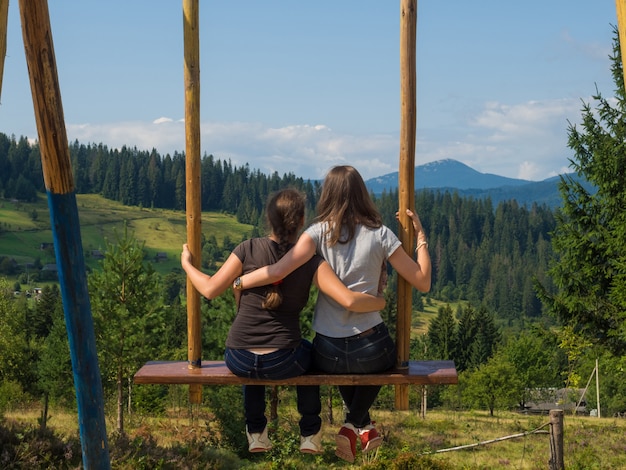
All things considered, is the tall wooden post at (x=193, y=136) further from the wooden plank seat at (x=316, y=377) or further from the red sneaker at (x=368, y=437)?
the red sneaker at (x=368, y=437)

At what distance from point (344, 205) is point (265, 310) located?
89 centimetres

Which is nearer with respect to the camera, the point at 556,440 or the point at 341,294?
the point at 341,294

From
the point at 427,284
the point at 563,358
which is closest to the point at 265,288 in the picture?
the point at 427,284

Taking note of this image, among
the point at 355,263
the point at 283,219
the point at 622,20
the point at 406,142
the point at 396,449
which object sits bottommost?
the point at 396,449

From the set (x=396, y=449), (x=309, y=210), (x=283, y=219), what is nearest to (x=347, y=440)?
(x=283, y=219)

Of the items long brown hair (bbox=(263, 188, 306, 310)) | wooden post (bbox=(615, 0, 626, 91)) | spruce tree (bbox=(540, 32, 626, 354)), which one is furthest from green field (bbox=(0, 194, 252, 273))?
wooden post (bbox=(615, 0, 626, 91))

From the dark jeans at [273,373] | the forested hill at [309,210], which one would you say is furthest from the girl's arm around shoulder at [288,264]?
the forested hill at [309,210]

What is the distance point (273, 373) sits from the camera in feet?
18.6

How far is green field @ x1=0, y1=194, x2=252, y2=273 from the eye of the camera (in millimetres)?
144000

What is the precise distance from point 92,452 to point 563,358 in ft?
281

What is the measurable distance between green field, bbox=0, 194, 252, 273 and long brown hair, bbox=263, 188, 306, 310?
422 feet

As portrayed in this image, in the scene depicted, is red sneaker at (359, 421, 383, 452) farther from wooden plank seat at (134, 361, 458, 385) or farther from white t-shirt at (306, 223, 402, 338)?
white t-shirt at (306, 223, 402, 338)

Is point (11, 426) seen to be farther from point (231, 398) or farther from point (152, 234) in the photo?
point (152, 234)

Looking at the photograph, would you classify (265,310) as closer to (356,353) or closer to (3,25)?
(356,353)
